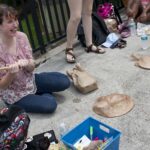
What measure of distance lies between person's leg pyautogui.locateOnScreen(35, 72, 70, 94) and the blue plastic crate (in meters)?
0.93

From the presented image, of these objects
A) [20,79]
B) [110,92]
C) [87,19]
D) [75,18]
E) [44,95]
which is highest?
[75,18]

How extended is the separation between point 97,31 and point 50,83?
1.56 metres

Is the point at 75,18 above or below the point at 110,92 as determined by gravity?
above

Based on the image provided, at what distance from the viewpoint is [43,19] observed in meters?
4.75

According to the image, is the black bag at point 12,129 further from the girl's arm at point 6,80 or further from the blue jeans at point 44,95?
the blue jeans at point 44,95

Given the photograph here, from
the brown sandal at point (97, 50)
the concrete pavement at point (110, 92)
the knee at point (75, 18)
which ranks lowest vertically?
the concrete pavement at point (110, 92)

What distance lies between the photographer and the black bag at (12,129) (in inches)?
89.7

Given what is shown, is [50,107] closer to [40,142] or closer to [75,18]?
[40,142]

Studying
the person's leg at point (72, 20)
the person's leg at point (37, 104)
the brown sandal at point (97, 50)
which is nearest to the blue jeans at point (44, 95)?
the person's leg at point (37, 104)

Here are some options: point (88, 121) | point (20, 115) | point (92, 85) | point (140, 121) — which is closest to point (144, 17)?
point (92, 85)

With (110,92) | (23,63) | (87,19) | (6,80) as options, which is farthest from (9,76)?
(87,19)

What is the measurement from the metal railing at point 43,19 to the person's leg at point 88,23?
2.19 ft

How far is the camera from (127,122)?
2.96m

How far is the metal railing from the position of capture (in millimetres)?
4551
